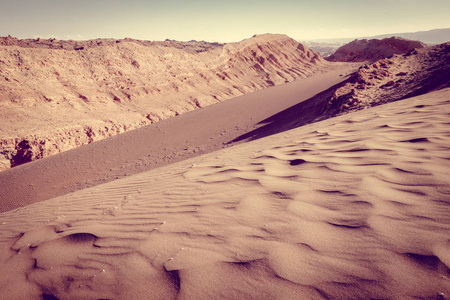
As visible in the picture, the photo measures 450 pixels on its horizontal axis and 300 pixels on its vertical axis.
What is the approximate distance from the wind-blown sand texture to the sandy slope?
435 cm

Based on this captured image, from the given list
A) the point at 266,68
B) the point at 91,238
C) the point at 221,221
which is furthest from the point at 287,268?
the point at 266,68

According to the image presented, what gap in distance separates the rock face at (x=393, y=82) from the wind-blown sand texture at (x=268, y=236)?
461cm

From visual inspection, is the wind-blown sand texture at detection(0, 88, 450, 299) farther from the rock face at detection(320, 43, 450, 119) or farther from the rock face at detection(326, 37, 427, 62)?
the rock face at detection(326, 37, 427, 62)

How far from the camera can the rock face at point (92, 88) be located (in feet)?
30.4

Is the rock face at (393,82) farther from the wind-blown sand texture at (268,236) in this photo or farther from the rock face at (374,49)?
the rock face at (374,49)

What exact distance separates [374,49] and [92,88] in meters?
37.9

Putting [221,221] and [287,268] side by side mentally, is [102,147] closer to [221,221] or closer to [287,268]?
[221,221]

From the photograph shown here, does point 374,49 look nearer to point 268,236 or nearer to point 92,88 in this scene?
point 92,88

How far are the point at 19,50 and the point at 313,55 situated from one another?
29.4 metres

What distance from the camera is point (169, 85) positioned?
15500mm

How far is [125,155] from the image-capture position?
832cm

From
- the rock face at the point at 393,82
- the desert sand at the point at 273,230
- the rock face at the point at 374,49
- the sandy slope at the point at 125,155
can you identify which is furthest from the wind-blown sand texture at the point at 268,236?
the rock face at the point at 374,49

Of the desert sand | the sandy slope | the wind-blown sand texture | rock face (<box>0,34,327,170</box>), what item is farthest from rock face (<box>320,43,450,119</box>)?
rock face (<box>0,34,327,170</box>)

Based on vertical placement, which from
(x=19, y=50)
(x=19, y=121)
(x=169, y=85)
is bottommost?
(x=19, y=121)
